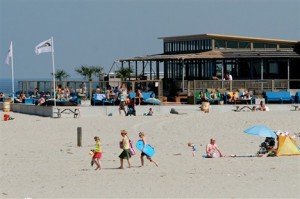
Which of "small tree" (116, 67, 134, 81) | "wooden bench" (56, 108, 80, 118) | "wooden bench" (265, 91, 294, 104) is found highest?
"small tree" (116, 67, 134, 81)

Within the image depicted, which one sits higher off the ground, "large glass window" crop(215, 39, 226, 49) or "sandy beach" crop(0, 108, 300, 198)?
"large glass window" crop(215, 39, 226, 49)

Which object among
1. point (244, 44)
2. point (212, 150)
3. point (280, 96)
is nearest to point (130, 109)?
point (280, 96)

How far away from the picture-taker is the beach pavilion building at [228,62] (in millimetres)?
43366

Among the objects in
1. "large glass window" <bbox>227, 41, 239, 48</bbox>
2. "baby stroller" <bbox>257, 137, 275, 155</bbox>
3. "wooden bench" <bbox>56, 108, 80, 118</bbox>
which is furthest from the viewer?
"large glass window" <bbox>227, 41, 239, 48</bbox>

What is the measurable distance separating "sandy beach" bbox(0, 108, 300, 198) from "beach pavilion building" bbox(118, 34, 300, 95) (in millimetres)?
10400

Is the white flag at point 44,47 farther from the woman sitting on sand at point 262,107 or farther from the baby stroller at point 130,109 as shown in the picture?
the woman sitting on sand at point 262,107

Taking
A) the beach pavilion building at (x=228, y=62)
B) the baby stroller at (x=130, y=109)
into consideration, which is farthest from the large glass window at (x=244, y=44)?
the baby stroller at (x=130, y=109)

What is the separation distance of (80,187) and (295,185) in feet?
13.1

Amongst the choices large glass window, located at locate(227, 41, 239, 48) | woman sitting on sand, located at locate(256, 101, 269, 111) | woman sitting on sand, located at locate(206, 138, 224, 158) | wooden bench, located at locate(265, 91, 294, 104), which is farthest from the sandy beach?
large glass window, located at locate(227, 41, 239, 48)

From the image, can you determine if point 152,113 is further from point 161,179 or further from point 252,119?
point 161,179

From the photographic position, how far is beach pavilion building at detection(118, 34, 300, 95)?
4337 cm

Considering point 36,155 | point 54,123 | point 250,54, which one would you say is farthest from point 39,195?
point 250,54

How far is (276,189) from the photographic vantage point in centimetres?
1582

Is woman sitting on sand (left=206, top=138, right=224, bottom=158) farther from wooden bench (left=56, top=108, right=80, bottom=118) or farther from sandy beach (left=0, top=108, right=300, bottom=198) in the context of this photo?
wooden bench (left=56, top=108, right=80, bottom=118)
